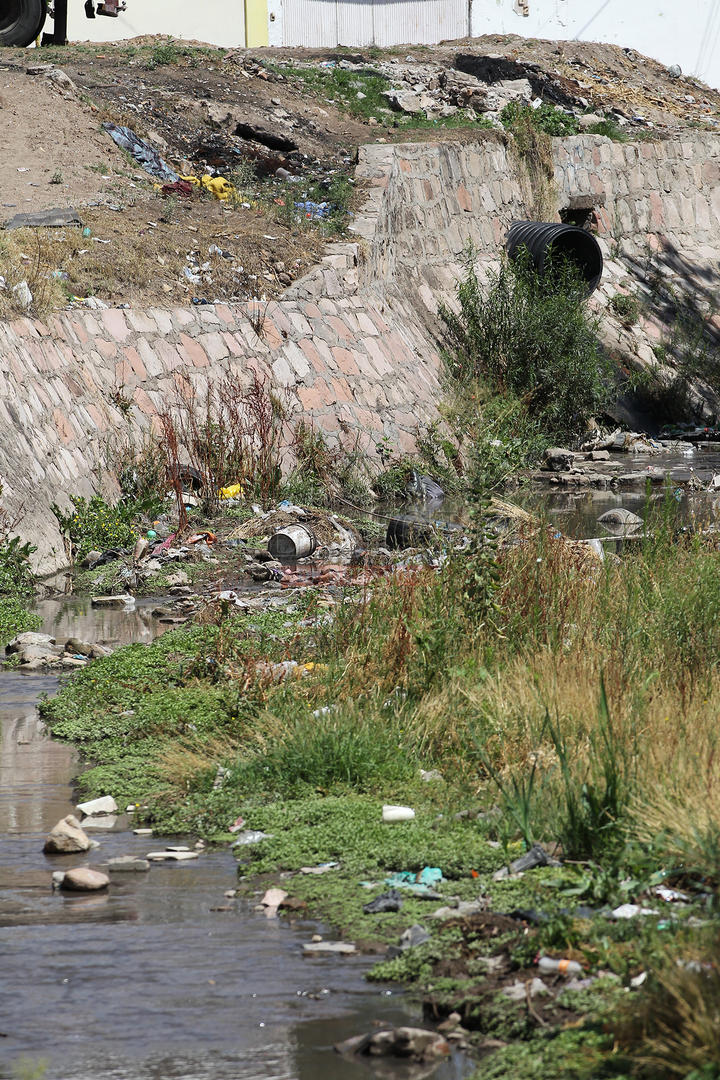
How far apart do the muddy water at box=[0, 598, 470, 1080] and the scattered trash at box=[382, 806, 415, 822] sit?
0.57m

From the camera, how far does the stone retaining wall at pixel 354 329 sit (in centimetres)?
1059

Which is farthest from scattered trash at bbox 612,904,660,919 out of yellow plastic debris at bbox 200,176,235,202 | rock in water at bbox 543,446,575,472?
yellow plastic debris at bbox 200,176,235,202

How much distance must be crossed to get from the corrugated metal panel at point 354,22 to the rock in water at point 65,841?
29745mm

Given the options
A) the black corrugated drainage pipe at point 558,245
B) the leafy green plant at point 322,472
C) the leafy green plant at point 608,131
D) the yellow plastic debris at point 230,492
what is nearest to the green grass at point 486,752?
the yellow plastic debris at point 230,492

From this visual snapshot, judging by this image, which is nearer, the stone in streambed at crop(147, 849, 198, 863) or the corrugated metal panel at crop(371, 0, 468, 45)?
the stone in streambed at crop(147, 849, 198, 863)

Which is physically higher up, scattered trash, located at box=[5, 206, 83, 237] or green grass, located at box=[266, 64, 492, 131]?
green grass, located at box=[266, 64, 492, 131]

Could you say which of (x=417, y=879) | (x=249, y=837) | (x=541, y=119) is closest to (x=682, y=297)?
(x=541, y=119)

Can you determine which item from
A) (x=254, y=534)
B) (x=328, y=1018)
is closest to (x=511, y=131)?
(x=254, y=534)

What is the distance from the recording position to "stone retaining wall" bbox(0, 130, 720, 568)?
10.6m

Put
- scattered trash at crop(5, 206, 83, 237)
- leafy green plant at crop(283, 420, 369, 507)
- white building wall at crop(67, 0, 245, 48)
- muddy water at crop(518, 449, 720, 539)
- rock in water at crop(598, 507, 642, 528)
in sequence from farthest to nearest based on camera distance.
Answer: white building wall at crop(67, 0, 245, 48) → scattered trash at crop(5, 206, 83, 237) → leafy green plant at crop(283, 420, 369, 507) → rock in water at crop(598, 507, 642, 528) → muddy water at crop(518, 449, 720, 539)

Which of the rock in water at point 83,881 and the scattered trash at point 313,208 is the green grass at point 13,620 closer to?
the rock in water at point 83,881

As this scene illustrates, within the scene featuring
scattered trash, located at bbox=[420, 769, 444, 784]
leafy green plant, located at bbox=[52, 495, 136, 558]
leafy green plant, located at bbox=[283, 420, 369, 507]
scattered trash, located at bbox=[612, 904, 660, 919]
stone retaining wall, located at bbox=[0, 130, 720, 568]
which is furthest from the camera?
leafy green plant, located at bbox=[283, 420, 369, 507]

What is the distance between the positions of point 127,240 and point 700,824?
11214 millimetres

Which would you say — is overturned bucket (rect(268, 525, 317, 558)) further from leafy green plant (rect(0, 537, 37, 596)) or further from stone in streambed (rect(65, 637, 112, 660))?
stone in streambed (rect(65, 637, 112, 660))
